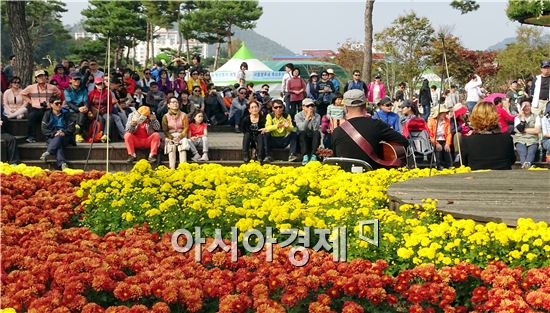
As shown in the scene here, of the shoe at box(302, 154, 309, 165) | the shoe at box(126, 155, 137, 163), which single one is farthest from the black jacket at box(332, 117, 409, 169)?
the shoe at box(126, 155, 137, 163)

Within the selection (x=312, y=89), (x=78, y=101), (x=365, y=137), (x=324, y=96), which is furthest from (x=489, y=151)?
(x=312, y=89)

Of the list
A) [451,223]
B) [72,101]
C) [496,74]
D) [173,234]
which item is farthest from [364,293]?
[496,74]

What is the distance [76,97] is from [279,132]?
3718 millimetres

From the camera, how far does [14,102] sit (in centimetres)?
1524

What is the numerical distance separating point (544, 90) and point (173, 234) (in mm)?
10930

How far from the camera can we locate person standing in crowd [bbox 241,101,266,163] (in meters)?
14.2

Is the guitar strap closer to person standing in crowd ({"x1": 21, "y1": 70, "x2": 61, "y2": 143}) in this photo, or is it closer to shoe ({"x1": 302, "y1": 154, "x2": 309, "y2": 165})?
shoe ({"x1": 302, "y1": 154, "x2": 309, "y2": 165})

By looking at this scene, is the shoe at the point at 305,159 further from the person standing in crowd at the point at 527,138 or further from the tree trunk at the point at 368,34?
the tree trunk at the point at 368,34

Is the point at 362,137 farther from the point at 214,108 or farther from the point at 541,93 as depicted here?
the point at 214,108

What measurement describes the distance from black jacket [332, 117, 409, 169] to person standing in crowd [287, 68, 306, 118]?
447 inches

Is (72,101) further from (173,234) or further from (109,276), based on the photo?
(109,276)

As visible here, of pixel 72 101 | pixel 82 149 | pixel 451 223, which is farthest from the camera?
pixel 72 101

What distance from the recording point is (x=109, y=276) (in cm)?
480

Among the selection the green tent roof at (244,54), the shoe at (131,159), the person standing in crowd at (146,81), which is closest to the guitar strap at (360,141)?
the shoe at (131,159)
